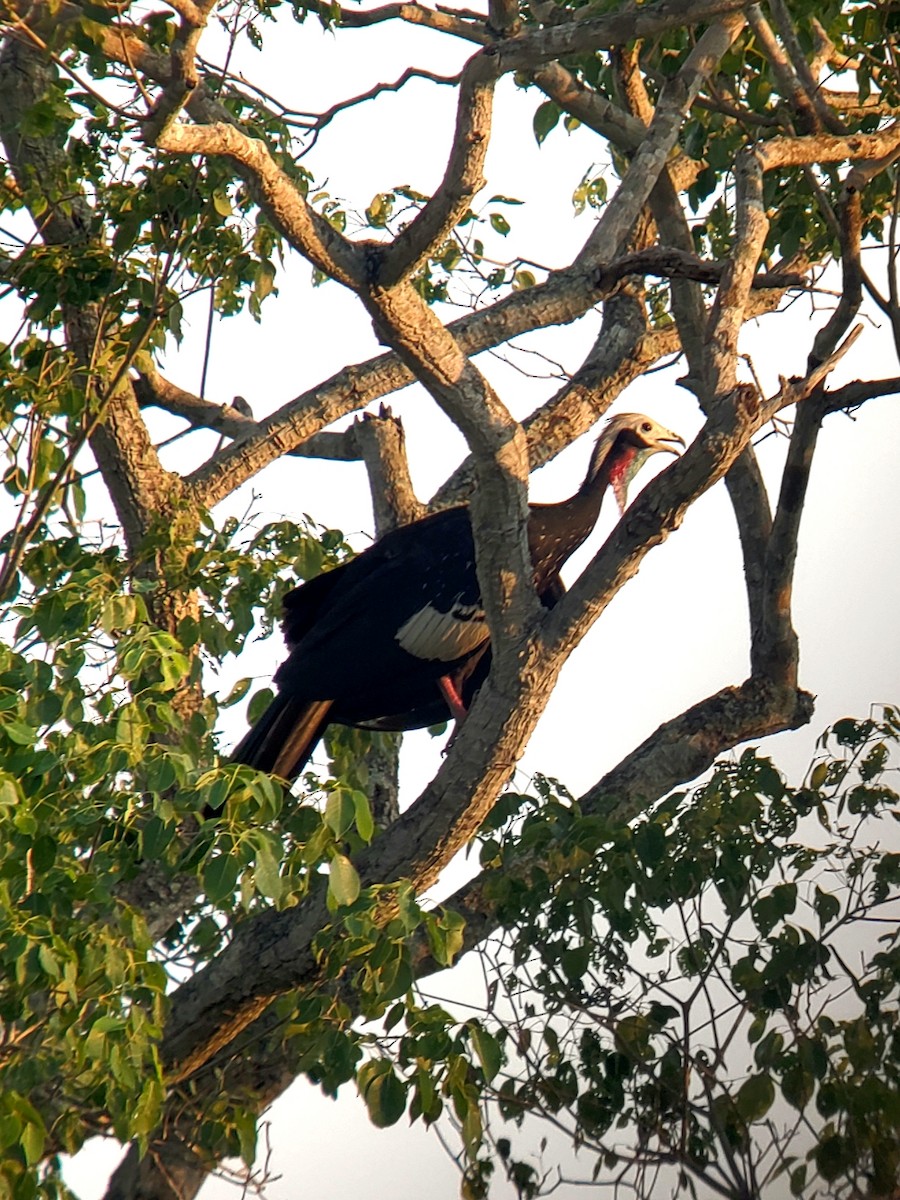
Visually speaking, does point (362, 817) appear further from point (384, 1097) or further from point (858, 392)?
point (858, 392)

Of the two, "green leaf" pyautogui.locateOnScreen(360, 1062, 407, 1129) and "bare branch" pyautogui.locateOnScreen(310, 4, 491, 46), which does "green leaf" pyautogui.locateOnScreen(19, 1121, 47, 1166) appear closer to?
"green leaf" pyautogui.locateOnScreen(360, 1062, 407, 1129)

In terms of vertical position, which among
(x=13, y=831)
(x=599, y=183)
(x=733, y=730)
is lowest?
(x=13, y=831)

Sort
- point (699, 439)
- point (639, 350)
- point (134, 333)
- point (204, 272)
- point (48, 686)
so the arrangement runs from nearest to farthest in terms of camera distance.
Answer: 1. point (48, 686)
2. point (699, 439)
3. point (134, 333)
4. point (204, 272)
5. point (639, 350)

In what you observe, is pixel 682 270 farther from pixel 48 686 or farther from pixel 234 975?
pixel 234 975

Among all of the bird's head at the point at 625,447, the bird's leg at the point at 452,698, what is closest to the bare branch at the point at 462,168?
the bird's leg at the point at 452,698

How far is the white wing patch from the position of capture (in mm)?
4797

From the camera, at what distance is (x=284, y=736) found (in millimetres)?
4707

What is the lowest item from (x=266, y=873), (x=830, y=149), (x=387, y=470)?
(x=266, y=873)

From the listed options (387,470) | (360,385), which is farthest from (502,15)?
(387,470)

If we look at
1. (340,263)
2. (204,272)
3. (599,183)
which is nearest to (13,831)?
(340,263)

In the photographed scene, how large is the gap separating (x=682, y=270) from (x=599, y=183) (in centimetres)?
261

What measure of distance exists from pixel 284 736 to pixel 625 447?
1.67m

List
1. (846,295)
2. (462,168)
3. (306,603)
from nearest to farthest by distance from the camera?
(462,168), (846,295), (306,603)

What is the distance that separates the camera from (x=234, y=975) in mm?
3658
